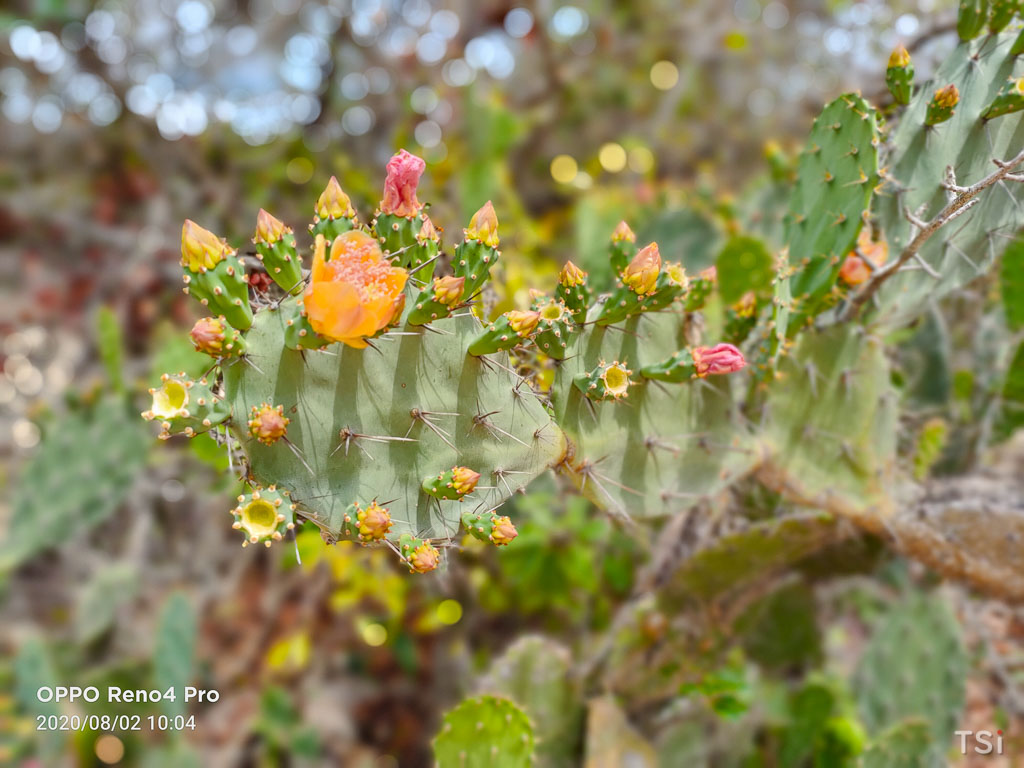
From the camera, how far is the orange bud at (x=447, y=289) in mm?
784

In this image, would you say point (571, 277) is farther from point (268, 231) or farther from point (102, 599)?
point (102, 599)

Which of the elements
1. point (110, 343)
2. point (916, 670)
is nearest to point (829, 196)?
point (916, 670)

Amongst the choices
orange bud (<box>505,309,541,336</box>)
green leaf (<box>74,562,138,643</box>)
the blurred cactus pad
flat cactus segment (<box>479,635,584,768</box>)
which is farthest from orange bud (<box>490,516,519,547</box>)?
green leaf (<box>74,562,138,643</box>)

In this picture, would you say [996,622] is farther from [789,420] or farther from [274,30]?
[274,30]

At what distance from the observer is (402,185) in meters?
0.83

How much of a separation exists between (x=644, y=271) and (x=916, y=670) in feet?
4.69

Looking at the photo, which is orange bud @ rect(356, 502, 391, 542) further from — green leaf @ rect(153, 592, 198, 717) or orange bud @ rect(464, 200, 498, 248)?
green leaf @ rect(153, 592, 198, 717)

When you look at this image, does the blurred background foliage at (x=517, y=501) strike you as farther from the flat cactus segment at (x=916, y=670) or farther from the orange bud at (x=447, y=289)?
the orange bud at (x=447, y=289)

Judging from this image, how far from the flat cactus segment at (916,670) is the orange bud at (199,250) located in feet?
5.70

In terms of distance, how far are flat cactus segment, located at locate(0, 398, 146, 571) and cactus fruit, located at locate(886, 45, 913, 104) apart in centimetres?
195

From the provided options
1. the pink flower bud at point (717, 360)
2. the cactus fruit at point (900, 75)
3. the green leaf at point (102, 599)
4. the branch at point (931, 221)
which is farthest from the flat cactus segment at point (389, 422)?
the green leaf at point (102, 599)

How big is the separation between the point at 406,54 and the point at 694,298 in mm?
2839

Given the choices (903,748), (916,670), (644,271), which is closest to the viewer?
(644,271)

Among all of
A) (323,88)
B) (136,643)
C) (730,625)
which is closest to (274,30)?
(323,88)
